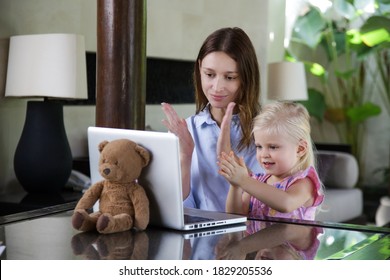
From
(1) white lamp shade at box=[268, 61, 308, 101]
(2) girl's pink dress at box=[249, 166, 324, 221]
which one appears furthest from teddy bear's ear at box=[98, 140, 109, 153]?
(1) white lamp shade at box=[268, 61, 308, 101]

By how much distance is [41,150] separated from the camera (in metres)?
3.46

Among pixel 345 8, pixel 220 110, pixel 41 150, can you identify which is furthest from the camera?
pixel 345 8

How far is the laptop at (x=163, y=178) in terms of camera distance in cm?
164

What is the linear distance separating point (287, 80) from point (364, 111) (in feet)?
5.41

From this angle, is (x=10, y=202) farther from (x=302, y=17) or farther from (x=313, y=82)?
(x=313, y=82)

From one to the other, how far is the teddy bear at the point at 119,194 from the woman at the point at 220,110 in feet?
1.58

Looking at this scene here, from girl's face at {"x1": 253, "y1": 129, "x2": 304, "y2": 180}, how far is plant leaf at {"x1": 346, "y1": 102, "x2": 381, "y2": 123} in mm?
4213

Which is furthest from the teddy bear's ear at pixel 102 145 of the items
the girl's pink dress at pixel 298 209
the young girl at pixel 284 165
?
the girl's pink dress at pixel 298 209

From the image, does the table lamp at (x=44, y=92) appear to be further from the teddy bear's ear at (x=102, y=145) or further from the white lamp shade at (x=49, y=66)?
the teddy bear's ear at (x=102, y=145)

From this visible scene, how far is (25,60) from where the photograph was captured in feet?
11.2

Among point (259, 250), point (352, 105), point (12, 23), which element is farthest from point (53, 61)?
point (352, 105)

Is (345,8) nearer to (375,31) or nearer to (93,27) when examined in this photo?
(375,31)

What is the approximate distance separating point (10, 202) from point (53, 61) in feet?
2.18

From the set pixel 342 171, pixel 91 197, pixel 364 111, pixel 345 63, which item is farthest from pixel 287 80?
pixel 91 197
